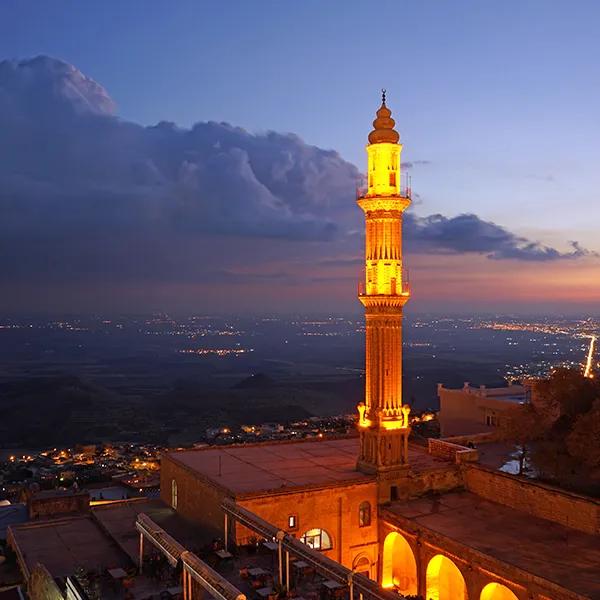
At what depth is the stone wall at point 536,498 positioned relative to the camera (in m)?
21.3

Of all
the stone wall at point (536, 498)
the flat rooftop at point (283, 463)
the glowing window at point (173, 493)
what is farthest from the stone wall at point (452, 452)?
the glowing window at point (173, 493)

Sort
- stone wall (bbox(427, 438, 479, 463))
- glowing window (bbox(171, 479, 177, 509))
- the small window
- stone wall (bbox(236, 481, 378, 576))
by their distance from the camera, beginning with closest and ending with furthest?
stone wall (bbox(236, 481, 378, 576)) < the small window < stone wall (bbox(427, 438, 479, 463)) < glowing window (bbox(171, 479, 177, 509))

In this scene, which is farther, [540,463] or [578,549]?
[540,463]

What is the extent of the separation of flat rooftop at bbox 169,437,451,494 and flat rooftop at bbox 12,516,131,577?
411 centimetres

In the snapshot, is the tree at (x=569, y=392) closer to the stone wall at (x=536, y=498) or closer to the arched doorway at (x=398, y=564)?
the stone wall at (x=536, y=498)

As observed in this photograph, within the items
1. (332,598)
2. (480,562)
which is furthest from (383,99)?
(332,598)

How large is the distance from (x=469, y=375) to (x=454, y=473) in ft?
467

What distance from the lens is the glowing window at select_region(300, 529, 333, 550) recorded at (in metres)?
23.2

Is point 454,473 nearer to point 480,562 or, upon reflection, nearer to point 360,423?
point 360,423

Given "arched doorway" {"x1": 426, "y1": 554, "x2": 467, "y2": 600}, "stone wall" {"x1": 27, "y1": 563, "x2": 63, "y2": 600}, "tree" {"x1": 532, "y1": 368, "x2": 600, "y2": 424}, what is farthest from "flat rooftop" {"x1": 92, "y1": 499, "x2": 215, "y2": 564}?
"tree" {"x1": 532, "y1": 368, "x2": 600, "y2": 424}

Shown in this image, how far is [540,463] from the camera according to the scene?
2408 centimetres

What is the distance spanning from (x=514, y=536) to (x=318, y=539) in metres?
6.66

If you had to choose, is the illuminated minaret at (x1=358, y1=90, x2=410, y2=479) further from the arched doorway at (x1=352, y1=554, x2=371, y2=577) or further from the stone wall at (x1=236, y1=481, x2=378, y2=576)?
the arched doorway at (x1=352, y1=554, x2=371, y2=577)

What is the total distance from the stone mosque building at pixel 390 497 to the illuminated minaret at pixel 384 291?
0.13ft
